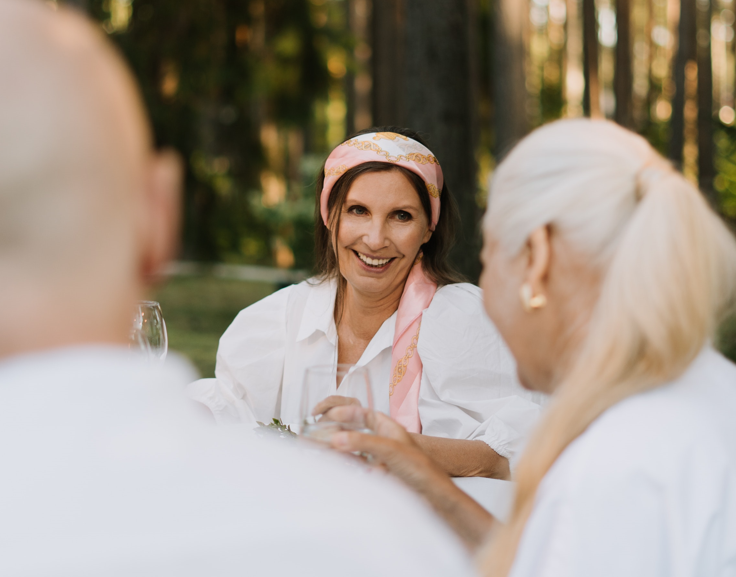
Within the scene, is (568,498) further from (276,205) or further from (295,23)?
(276,205)

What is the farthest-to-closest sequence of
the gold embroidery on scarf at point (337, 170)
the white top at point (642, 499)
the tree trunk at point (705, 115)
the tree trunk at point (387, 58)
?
the tree trunk at point (705, 115) < the tree trunk at point (387, 58) < the gold embroidery on scarf at point (337, 170) < the white top at point (642, 499)

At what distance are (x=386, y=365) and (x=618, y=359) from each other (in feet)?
5.79

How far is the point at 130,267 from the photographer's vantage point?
0.79 meters

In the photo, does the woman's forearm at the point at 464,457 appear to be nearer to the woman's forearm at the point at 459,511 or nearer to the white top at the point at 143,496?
the woman's forearm at the point at 459,511

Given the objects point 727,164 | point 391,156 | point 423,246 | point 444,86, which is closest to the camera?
point 391,156

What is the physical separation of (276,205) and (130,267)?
15.5 metres

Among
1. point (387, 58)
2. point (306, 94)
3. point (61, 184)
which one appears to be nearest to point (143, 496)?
point (61, 184)

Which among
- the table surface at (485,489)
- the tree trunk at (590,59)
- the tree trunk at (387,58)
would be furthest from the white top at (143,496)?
the tree trunk at (590,59)

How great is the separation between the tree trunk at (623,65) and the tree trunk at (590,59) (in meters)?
0.42

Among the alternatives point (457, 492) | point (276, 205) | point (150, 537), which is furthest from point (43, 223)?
point (276, 205)

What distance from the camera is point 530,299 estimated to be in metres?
1.51

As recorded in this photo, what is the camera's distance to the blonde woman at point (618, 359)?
3.97ft

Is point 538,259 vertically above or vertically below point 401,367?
above

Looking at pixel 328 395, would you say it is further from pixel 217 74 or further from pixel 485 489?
pixel 217 74
